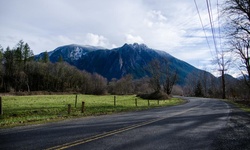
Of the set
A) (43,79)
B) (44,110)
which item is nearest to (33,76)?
(43,79)

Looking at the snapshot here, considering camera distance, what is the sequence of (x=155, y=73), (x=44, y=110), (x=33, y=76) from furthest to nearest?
(x=33, y=76) → (x=155, y=73) → (x=44, y=110)

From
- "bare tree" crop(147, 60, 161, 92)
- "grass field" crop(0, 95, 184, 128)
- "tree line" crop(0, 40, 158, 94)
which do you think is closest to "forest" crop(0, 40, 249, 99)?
"tree line" crop(0, 40, 158, 94)

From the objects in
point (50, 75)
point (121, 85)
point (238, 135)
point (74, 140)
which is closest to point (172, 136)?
point (238, 135)

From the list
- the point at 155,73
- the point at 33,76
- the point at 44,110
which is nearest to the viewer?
the point at 44,110

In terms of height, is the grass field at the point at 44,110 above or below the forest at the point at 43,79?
below

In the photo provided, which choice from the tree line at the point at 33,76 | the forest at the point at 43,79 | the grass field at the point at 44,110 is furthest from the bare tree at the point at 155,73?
the grass field at the point at 44,110

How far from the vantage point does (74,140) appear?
7.27 m

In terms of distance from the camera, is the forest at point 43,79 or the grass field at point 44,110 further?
the forest at point 43,79

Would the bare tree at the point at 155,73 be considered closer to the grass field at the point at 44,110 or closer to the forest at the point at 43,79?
the forest at the point at 43,79

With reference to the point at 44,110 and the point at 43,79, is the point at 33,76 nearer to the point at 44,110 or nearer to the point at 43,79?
the point at 43,79

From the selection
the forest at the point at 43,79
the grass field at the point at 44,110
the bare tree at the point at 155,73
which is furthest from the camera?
the forest at the point at 43,79

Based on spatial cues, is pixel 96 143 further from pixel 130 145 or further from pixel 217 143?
pixel 217 143

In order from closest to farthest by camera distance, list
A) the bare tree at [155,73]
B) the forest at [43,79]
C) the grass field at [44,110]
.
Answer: the grass field at [44,110], the bare tree at [155,73], the forest at [43,79]

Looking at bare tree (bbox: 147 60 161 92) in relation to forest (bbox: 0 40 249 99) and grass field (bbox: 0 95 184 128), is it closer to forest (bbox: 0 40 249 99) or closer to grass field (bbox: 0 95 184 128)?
forest (bbox: 0 40 249 99)
